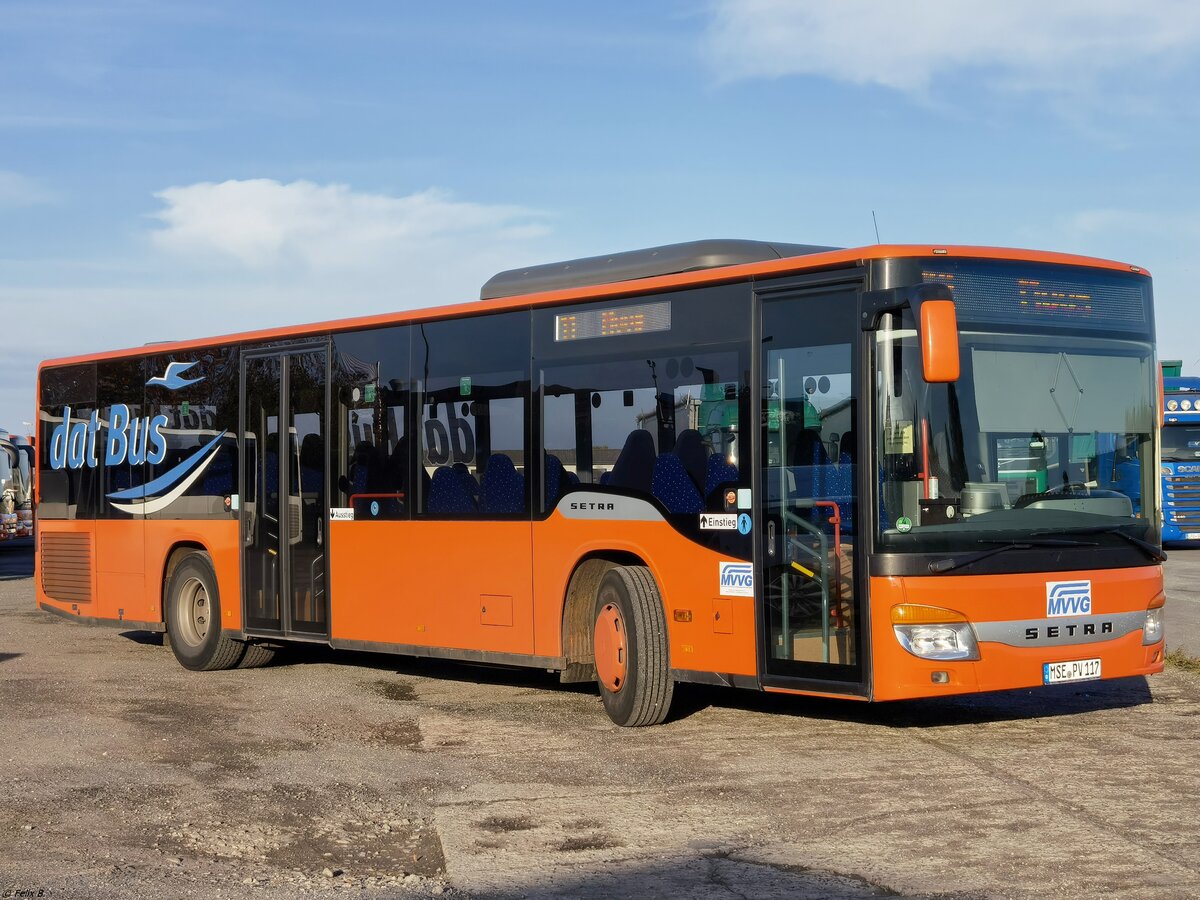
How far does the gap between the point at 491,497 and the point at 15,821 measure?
4.75m

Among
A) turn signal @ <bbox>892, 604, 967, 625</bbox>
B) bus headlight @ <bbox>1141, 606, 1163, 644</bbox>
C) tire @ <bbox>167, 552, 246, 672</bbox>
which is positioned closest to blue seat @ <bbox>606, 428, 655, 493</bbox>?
turn signal @ <bbox>892, 604, 967, 625</bbox>

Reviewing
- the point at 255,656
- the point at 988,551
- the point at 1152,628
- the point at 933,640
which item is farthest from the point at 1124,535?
the point at 255,656

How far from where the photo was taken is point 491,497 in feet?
38.4

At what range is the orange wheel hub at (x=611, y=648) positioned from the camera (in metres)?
10.6

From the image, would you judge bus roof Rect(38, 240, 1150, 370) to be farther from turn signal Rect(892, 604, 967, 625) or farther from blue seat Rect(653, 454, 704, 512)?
turn signal Rect(892, 604, 967, 625)

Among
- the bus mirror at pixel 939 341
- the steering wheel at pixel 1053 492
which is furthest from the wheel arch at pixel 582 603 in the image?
the bus mirror at pixel 939 341

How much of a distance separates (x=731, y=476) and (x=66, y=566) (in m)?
9.08

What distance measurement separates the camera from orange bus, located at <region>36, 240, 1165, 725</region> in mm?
8977

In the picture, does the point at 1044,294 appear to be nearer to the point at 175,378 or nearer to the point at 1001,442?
the point at 1001,442

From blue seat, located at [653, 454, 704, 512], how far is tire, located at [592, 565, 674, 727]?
0.57 meters

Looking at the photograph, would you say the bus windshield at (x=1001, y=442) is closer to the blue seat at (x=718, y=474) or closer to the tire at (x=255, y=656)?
the blue seat at (x=718, y=474)

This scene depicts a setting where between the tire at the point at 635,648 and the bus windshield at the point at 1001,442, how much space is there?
6.53ft

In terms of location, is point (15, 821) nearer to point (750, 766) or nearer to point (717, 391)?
point (750, 766)

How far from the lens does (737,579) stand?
9828mm
